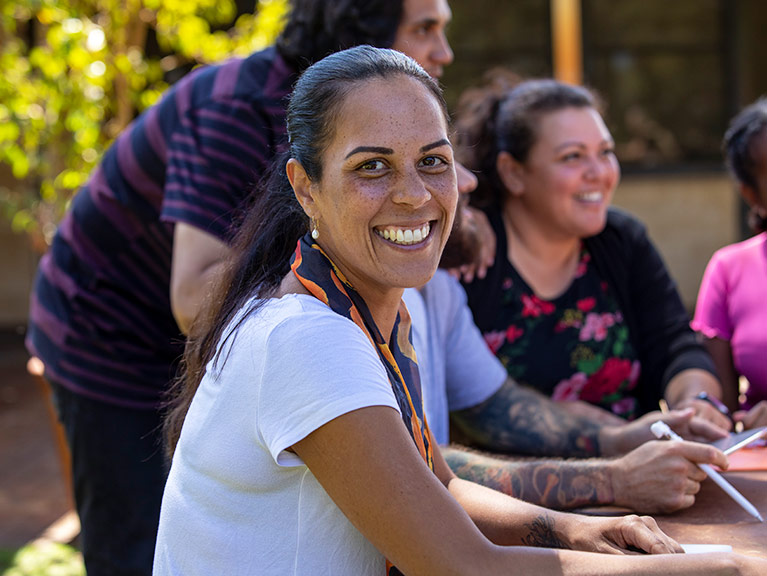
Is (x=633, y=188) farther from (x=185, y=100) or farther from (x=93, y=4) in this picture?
(x=185, y=100)

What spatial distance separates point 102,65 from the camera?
3.98m

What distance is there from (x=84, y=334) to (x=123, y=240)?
277 mm

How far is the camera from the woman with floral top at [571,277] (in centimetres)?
267

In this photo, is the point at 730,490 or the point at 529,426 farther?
the point at 529,426

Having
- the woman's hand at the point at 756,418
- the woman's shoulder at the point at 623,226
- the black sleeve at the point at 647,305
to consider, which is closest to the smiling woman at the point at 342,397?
the woman's hand at the point at 756,418

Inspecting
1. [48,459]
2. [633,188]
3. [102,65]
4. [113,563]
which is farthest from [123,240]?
[633,188]

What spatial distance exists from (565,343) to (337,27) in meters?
1.12

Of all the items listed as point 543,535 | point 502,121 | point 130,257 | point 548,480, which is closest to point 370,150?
point 543,535

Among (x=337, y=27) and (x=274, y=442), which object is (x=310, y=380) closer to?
(x=274, y=442)

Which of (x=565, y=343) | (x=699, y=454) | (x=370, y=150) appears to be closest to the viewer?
(x=370, y=150)

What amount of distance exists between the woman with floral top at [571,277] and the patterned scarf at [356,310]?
114 cm

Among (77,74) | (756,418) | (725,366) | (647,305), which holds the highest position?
(77,74)

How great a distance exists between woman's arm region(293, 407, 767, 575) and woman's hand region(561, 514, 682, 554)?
114 mm

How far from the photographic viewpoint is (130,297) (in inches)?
97.5
